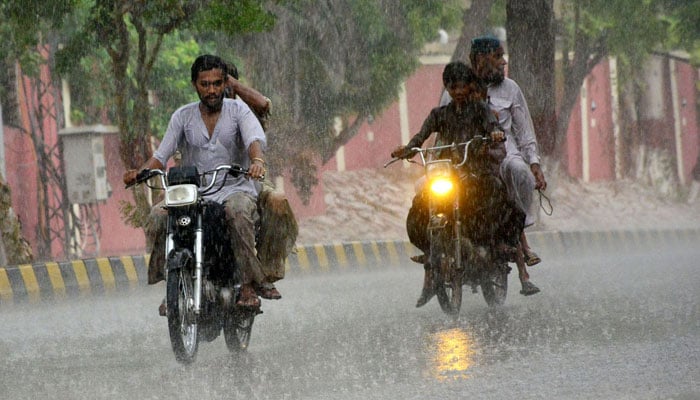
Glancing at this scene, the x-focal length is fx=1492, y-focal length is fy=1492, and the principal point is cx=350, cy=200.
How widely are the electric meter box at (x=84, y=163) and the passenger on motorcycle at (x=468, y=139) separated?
15200 mm

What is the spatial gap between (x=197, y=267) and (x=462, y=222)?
276 cm

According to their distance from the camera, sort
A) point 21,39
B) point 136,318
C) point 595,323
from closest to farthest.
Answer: point 595,323, point 136,318, point 21,39

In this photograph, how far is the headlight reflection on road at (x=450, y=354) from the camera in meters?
6.93

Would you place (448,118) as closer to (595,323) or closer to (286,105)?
(595,323)

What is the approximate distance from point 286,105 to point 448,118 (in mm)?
17316

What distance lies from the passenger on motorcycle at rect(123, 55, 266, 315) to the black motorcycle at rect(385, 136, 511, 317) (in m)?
1.74

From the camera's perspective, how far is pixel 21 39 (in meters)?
19.4

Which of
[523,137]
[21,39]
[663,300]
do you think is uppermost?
[21,39]

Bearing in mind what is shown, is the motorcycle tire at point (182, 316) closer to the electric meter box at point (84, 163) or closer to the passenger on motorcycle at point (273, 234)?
the passenger on motorcycle at point (273, 234)

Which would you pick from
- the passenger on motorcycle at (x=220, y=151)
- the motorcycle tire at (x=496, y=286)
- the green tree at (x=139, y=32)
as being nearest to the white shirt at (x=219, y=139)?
the passenger on motorcycle at (x=220, y=151)

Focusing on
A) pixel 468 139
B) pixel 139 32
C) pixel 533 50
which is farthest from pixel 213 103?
pixel 533 50

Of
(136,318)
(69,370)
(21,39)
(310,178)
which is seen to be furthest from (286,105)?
(69,370)

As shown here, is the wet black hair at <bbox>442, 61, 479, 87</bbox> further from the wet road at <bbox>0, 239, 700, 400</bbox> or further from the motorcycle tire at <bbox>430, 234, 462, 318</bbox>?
the wet road at <bbox>0, 239, 700, 400</bbox>

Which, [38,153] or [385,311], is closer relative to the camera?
[385,311]
